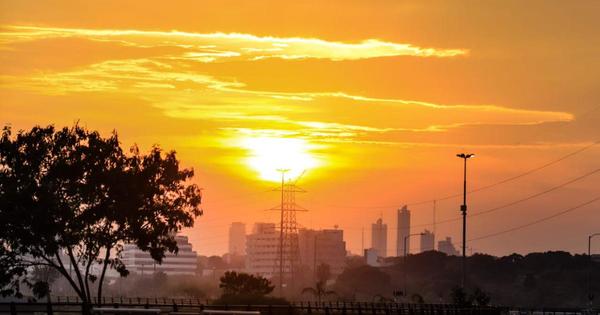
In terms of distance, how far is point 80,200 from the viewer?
106 m

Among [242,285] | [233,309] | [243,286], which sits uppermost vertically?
[242,285]

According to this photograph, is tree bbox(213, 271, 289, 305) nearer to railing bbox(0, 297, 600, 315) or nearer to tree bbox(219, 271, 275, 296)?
tree bbox(219, 271, 275, 296)

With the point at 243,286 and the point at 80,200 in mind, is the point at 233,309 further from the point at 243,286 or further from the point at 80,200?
the point at 243,286

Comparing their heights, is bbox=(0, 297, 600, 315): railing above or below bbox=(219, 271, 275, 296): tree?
below

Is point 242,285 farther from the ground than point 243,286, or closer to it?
farther from the ground

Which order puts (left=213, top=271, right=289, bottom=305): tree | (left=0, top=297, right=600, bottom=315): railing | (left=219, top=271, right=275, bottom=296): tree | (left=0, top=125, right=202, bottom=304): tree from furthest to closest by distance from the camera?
(left=219, top=271, right=275, bottom=296): tree < (left=213, top=271, right=289, bottom=305): tree < (left=0, top=125, right=202, bottom=304): tree < (left=0, top=297, right=600, bottom=315): railing

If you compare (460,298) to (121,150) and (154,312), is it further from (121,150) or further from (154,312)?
(154,312)

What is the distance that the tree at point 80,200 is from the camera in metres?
103

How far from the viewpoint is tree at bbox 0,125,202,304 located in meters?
103

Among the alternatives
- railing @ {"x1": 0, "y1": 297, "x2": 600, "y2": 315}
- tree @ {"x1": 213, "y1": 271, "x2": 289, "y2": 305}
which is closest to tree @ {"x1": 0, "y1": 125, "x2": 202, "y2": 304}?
railing @ {"x1": 0, "y1": 297, "x2": 600, "y2": 315}

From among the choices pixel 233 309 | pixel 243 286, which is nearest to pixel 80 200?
pixel 233 309

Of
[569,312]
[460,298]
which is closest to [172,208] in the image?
[460,298]

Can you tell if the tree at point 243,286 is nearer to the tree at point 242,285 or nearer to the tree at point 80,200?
the tree at point 242,285

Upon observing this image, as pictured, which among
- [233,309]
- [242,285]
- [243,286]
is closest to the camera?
[233,309]
